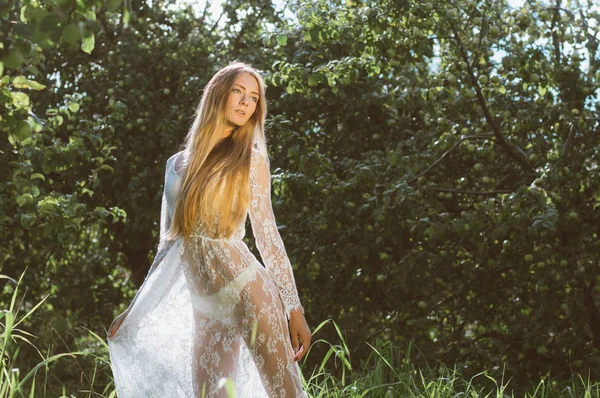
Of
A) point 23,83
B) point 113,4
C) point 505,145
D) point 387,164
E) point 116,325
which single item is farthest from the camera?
point 387,164

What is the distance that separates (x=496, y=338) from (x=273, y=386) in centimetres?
321

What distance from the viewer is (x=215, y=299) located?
2645 millimetres

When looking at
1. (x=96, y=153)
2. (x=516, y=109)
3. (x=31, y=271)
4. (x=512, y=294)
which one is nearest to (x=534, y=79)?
(x=516, y=109)

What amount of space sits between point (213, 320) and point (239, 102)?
70 centimetres

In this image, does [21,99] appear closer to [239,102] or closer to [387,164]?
[239,102]

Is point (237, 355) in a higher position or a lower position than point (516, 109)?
lower

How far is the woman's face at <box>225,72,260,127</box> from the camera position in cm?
283

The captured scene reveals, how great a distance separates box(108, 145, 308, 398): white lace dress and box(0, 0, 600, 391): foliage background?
1744 mm

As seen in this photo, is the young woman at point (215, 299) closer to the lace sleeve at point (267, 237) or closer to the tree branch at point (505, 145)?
the lace sleeve at point (267, 237)

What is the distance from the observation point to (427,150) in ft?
18.8

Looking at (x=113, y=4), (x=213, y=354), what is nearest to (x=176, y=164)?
(x=213, y=354)

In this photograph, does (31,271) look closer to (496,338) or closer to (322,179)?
(322,179)

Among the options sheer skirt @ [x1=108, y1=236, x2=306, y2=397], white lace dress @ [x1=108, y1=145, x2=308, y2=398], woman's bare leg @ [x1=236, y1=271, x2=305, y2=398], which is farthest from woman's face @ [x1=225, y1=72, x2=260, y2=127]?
woman's bare leg @ [x1=236, y1=271, x2=305, y2=398]

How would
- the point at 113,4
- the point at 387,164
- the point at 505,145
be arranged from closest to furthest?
the point at 113,4, the point at 505,145, the point at 387,164
